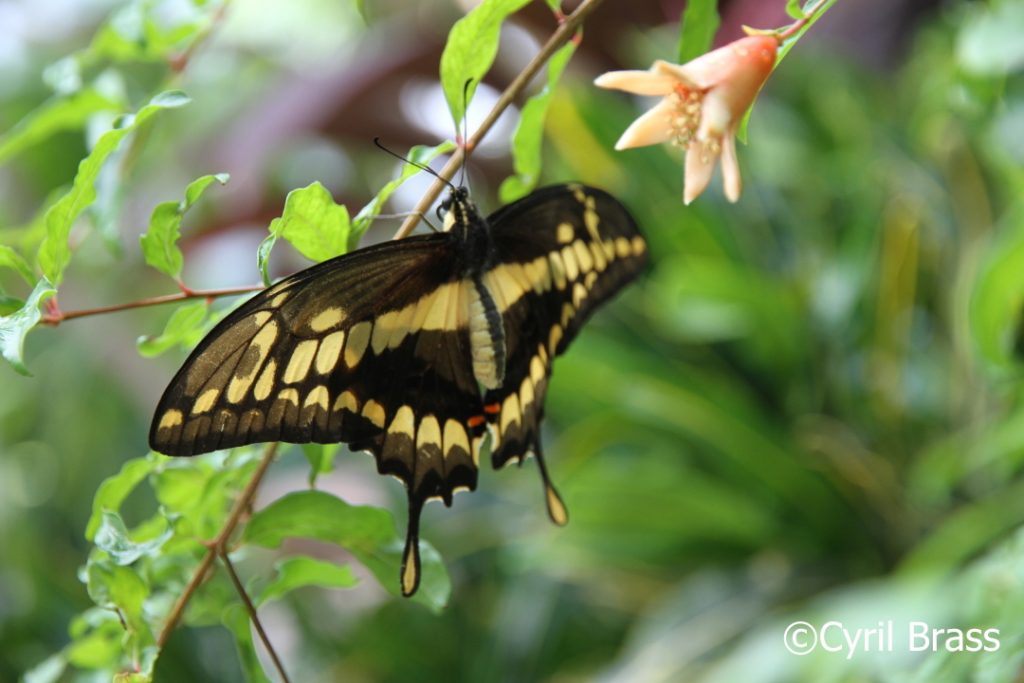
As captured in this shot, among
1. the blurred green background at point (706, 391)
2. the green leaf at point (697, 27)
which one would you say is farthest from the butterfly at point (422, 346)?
the blurred green background at point (706, 391)

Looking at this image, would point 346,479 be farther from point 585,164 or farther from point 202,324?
point 202,324

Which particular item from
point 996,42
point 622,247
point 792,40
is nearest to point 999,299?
point 996,42

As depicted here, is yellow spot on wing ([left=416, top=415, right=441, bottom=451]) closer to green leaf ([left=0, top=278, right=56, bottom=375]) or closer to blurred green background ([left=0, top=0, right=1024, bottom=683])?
green leaf ([left=0, top=278, right=56, bottom=375])

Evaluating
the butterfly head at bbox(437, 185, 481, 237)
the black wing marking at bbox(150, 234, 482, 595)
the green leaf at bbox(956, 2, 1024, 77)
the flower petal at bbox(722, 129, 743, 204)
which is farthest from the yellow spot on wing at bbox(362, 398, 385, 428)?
the green leaf at bbox(956, 2, 1024, 77)

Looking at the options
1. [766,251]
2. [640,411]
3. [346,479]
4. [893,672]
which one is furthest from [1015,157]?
[346,479]

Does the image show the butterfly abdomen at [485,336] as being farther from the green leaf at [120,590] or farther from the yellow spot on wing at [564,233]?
the green leaf at [120,590]
